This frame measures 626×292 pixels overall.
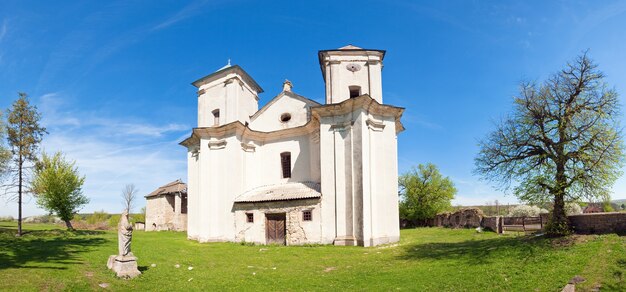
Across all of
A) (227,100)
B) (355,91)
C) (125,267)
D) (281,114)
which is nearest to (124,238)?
(125,267)

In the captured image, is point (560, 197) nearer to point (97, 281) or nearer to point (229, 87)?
point (97, 281)

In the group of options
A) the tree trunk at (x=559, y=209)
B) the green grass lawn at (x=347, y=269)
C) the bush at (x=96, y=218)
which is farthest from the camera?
the bush at (x=96, y=218)

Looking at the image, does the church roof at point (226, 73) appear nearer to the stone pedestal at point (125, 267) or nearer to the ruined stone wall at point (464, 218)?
the stone pedestal at point (125, 267)

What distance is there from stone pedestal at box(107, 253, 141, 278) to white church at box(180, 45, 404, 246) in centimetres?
1120

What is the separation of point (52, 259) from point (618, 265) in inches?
796

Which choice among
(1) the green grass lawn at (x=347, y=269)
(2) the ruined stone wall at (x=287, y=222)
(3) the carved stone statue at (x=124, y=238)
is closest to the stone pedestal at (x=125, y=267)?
(3) the carved stone statue at (x=124, y=238)

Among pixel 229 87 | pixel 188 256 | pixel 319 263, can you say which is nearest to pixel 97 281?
pixel 188 256

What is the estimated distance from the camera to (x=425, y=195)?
44812 mm

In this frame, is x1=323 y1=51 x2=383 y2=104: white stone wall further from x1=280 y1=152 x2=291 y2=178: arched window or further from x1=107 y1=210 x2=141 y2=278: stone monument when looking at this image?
x1=107 y1=210 x2=141 y2=278: stone monument

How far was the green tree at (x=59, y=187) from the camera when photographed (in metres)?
28.5

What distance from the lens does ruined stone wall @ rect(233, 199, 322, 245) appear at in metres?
21.8

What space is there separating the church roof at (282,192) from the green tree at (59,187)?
1628 centimetres

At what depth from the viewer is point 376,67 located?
2383 centimetres

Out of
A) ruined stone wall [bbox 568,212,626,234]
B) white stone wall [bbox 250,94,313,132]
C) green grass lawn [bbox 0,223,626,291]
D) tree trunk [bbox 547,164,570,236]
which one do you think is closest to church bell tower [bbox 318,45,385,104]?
white stone wall [bbox 250,94,313,132]
